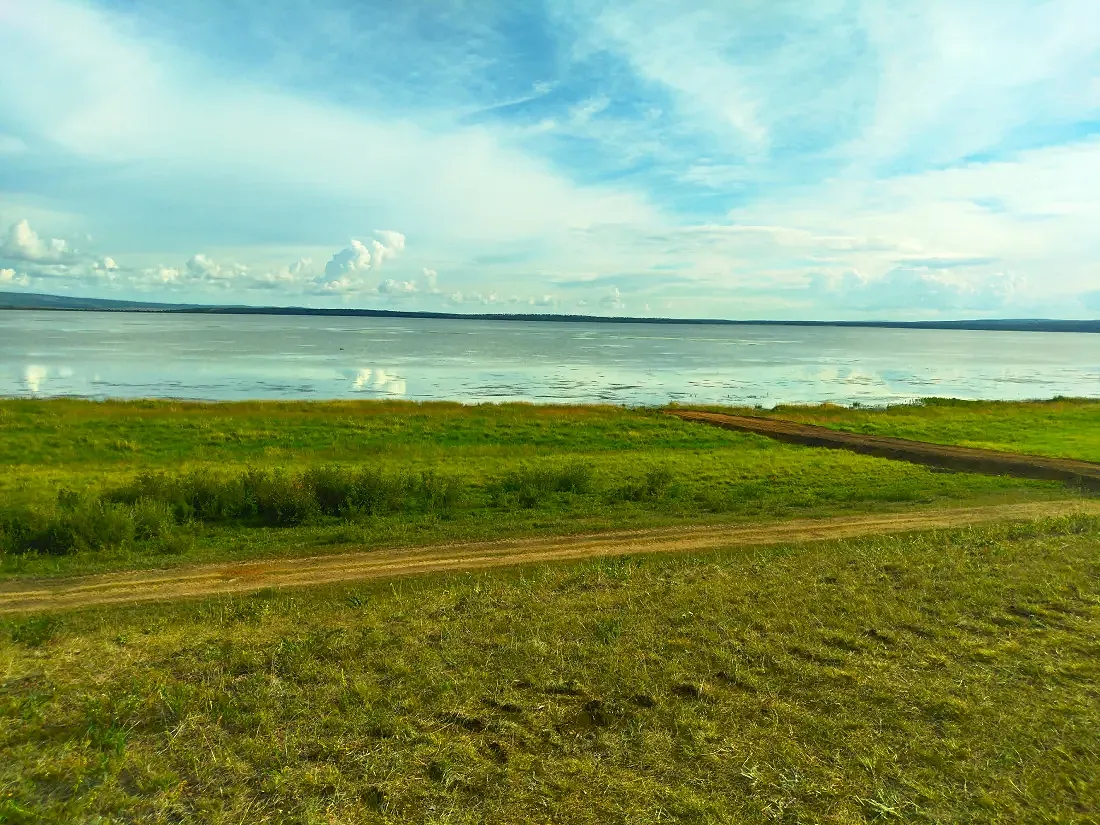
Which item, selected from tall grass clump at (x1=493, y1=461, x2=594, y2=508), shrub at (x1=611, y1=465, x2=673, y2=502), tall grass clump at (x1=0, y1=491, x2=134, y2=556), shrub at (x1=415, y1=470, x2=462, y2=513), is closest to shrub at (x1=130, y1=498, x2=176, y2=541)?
tall grass clump at (x1=0, y1=491, x2=134, y2=556)

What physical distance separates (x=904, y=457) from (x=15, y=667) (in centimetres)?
2601

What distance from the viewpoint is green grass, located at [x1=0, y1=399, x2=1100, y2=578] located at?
554 inches

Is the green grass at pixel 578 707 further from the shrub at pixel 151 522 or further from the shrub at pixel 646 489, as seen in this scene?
the shrub at pixel 646 489

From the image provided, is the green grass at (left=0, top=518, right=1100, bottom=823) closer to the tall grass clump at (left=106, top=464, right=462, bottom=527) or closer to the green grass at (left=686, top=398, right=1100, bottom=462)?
the tall grass clump at (left=106, top=464, right=462, bottom=527)

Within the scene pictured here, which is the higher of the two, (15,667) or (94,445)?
(15,667)

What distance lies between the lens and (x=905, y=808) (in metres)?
4.75

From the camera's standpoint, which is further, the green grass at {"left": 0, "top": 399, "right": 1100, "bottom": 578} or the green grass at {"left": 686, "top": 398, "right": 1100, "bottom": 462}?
the green grass at {"left": 686, "top": 398, "right": 1100, "bottom": 462}

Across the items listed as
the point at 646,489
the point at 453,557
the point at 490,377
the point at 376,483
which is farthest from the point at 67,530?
the point at 490,377

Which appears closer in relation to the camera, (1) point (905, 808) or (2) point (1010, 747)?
(1) point (905, 808)

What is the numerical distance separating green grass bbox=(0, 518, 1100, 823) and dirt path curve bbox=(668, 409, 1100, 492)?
1476 cm

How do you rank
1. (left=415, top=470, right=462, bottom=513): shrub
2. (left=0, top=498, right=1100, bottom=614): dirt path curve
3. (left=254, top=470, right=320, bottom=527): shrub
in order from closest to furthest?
(left=0, top=498, right=1100, bottom=614): dirt path curve
(left=254, top=470, right=320, bottom=527): shrub
(left=415, top=470, right=462, bottom=513): shrub

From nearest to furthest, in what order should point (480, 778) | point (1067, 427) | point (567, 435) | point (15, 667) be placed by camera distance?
point (480, 778) → point (15, 667) → point (567, 435) → point (1067, 427)

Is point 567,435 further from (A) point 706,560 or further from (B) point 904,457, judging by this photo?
(A) point 706,560

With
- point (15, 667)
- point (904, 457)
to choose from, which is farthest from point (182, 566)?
point (904, 457)
